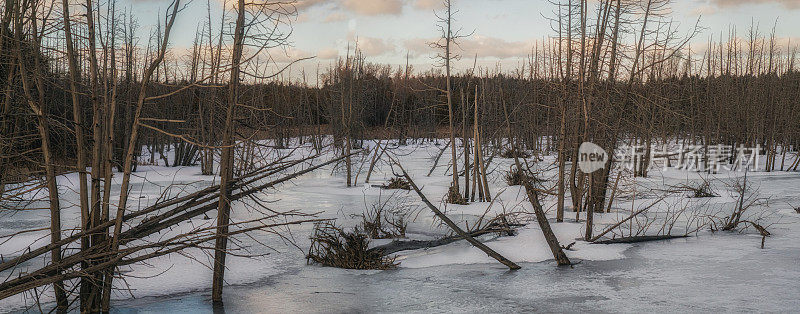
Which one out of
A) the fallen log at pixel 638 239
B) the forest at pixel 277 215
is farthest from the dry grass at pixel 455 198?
the fallen log at pixel 638 239

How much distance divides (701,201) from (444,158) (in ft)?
47.7

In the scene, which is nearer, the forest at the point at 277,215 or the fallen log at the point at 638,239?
the forest at the point at 277,215

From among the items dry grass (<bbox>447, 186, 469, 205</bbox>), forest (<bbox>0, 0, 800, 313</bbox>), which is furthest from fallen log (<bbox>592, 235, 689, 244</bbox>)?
dry grass (<bbox>447, 186, 469, 205</bbox>)

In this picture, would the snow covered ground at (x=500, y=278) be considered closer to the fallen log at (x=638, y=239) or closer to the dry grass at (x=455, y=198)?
the fallen log at (x=638, y=239)

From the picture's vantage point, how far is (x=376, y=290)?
6812 millimetres

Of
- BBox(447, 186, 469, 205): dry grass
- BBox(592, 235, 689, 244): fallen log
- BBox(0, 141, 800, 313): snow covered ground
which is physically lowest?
BBox(0, 141, 800, 313): snow covered ground

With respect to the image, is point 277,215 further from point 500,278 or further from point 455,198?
point 455,198

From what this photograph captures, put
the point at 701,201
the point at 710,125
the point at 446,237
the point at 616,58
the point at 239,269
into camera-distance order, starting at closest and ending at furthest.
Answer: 1. the point at 239,269
2. the point at 446,237
3. the point at 616,58
4. the point at 701,201
5. the point at 710,125

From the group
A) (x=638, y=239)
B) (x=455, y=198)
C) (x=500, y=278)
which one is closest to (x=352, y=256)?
(x=500, y=278)

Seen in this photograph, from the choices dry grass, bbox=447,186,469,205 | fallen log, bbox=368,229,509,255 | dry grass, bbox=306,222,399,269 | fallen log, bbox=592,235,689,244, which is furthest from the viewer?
dry grass, bbox=447,186,469,205

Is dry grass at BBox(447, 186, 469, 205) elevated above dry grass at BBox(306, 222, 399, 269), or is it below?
above

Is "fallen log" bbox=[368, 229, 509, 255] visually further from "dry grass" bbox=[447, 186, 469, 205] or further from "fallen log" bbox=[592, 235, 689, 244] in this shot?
"dry grass" bbox=[447, 186, 469, 205]

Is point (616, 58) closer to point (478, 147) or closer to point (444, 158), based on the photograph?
point (478, 147)

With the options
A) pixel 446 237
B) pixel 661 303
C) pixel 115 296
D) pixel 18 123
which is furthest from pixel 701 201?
pixel 18 123
